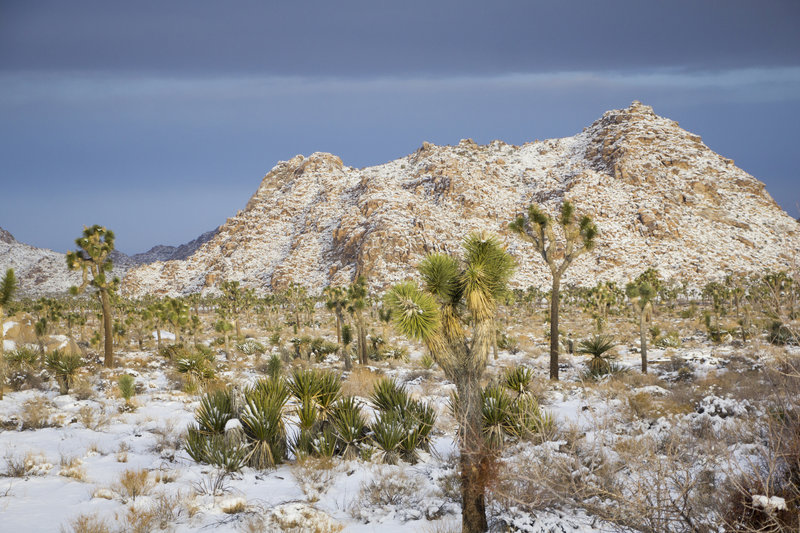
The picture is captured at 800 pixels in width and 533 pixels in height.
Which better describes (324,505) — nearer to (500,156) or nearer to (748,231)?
(748,231)

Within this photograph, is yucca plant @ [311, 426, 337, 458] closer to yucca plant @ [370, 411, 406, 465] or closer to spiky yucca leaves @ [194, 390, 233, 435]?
yucca plant @ [370, 411, 406, 465]

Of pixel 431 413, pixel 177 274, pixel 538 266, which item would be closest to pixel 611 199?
pixel 538 266

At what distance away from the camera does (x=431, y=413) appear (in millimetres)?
9867

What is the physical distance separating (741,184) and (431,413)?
15542 cm

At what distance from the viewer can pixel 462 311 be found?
798 cm

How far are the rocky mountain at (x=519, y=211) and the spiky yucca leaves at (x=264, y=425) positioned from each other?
90268 millimetres

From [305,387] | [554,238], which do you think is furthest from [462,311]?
[554,238]

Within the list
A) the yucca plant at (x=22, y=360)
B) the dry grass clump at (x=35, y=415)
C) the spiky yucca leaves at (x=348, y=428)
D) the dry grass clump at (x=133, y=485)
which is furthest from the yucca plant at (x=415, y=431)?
the yucca plant at (x=22, y=360)

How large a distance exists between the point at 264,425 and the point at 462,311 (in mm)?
4611

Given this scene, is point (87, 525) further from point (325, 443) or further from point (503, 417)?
point (503, 417)

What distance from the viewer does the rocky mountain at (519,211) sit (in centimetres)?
10819

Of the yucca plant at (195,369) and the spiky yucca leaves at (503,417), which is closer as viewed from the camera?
the spiky yucca leaves at (503,417)

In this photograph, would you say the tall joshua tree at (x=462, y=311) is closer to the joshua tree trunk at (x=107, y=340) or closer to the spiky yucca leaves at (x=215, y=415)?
the spiky yucca leaves at (x=215, y=415)

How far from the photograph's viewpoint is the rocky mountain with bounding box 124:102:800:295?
108 metres
